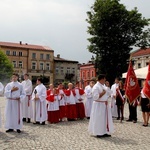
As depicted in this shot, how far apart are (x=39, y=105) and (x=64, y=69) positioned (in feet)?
249

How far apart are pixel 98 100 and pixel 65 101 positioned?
187 inches

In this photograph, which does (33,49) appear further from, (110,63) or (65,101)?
(65,101)

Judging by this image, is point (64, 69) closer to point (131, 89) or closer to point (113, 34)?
point (113, 34)

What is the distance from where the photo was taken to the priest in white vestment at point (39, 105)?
41.7ft

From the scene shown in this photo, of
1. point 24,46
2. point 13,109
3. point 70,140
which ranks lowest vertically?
point 70,140

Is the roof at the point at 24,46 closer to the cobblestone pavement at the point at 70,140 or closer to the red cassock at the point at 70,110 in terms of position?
the red cassock at the point at 70,110

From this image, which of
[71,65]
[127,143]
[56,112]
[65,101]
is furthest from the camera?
[71,65]

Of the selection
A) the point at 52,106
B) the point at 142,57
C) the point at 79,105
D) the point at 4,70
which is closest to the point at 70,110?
the point at 79,105

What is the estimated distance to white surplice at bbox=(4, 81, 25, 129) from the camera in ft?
34.6

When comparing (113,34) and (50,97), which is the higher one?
(113,34)

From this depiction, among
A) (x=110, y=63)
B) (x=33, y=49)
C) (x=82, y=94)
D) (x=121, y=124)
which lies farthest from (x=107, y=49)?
(x=33, y=49)

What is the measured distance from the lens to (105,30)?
34.3m

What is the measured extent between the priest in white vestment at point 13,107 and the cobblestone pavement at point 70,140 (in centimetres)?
36

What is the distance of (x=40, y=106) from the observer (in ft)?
42.1
